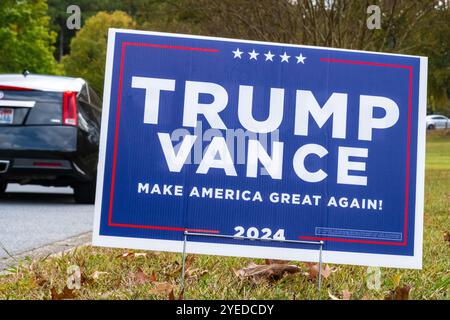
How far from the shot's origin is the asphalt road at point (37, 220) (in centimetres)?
735

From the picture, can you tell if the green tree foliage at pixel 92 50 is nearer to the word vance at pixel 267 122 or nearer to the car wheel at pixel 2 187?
the car wheel at pixel 2 187

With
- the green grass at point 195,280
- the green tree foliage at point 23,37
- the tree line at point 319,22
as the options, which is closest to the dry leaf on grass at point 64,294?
the green grass at point 195,280

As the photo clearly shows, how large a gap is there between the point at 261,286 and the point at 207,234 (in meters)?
0.44

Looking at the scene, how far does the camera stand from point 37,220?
30.1ft

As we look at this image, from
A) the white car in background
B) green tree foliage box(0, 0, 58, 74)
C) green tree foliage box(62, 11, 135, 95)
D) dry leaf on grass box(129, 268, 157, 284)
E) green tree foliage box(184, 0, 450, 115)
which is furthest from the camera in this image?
the white car in background

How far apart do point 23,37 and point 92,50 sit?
2152 centimetres

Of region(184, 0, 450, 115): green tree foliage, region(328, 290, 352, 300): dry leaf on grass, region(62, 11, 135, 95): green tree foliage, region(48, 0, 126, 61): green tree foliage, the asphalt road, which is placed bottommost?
region(328, 290, 352, 300): dry leaf on grass

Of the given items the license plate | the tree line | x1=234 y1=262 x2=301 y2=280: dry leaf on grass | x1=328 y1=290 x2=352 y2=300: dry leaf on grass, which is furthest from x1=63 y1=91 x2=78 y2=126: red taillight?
the tree line

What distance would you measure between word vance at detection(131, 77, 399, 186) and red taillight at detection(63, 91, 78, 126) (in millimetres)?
6570

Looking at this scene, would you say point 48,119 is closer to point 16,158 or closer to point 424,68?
point 16,158

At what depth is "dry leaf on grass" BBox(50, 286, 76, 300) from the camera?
421 cm

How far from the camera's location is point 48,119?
10.8 metres

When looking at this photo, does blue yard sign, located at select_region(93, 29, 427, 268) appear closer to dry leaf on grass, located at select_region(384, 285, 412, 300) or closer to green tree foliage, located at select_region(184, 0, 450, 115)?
dry leaf on grass, located at select_region(384, 285, 412, 300)

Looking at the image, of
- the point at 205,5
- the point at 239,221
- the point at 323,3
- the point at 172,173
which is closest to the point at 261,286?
the point at 239,221
